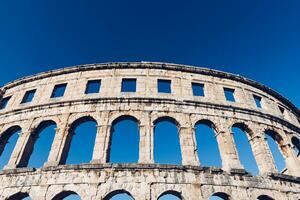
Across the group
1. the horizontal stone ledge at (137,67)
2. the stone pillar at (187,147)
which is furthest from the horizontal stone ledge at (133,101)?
the horizontal stone ledge at (137,67)

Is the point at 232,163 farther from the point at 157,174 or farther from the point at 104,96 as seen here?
the point at 104,96

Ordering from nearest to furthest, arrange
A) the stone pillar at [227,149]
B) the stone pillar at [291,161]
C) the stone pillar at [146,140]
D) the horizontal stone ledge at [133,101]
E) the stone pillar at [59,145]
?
the stone pillar at [146,140]
the stone pillar at [59,145]
the stone pillar at [227,149]
the stone pillar at [291,161]
the horizontal stone ledge at [133,101]

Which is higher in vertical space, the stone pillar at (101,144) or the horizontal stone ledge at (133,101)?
the horizontal stone ledge at (133,101)

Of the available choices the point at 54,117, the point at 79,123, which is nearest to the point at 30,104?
the point at 54,117

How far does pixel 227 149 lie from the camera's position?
36.7ft

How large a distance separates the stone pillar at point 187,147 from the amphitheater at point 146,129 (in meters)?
0.05

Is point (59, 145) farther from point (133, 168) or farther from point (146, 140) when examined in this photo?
point (146, 140)

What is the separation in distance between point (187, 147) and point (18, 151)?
27.1 ft

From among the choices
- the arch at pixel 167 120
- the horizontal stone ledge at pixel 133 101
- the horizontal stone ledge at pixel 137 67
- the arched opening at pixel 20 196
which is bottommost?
the arched opening at pixel 20 196

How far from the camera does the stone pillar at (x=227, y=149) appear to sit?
10.6 metres

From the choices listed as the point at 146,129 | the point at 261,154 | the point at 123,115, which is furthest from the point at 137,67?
the point at 261,154

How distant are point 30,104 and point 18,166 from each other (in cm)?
406

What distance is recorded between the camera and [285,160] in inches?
493

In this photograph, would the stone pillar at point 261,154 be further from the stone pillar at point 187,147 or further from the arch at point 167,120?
the arch at point 167,120
